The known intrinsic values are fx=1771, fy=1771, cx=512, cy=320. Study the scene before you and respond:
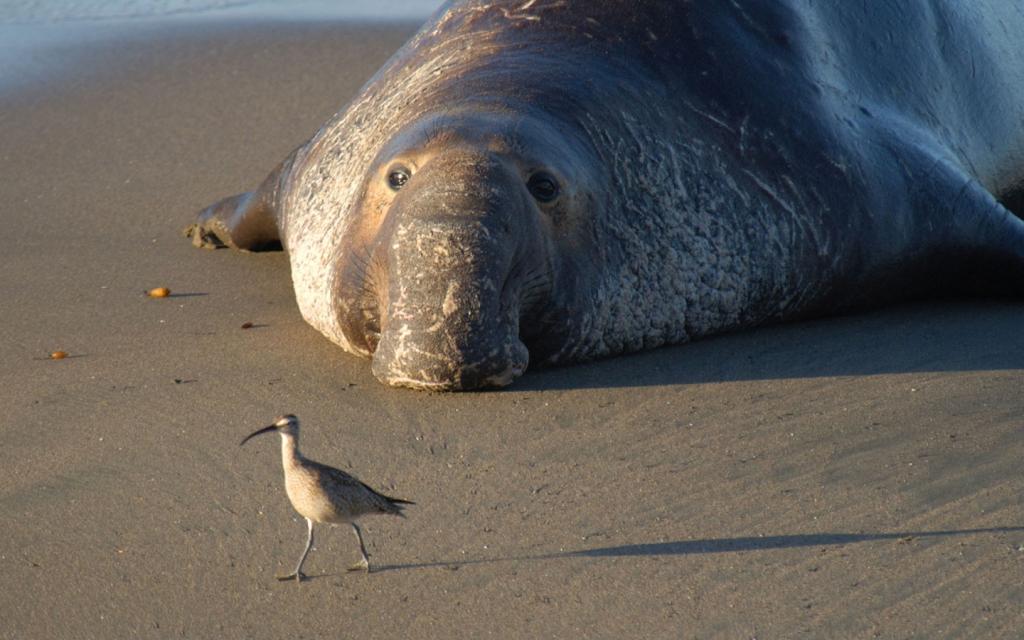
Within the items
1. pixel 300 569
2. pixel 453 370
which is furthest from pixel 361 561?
pixel 453 370

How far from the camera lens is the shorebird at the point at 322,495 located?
4.06m

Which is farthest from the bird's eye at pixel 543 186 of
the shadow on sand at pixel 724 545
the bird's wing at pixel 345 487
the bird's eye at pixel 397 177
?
the bird's wing at pixel 345 487

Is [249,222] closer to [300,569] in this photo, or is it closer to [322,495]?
[300,569]

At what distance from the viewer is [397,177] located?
5.81 metres

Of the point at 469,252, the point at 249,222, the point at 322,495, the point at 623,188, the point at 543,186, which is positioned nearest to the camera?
the point at 322,495

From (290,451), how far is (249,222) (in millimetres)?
3633

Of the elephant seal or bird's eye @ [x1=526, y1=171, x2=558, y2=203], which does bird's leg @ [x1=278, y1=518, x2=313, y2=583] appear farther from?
bird's eye @ [x1=526, y1=171, x2=558, y2=203]

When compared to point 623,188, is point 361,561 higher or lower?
lower

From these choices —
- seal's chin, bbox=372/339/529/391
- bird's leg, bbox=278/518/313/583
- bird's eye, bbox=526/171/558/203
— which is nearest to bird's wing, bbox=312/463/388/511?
bird's leg, bbox=278/518/313/583

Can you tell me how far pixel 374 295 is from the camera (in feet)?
19.0

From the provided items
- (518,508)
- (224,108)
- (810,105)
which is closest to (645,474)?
(518,508)

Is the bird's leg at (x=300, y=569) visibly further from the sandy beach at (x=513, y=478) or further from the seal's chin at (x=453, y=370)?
the seal's chin at (x=453, y=370)

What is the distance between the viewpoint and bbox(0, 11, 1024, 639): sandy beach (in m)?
4.06

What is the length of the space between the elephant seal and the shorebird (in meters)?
1.25
